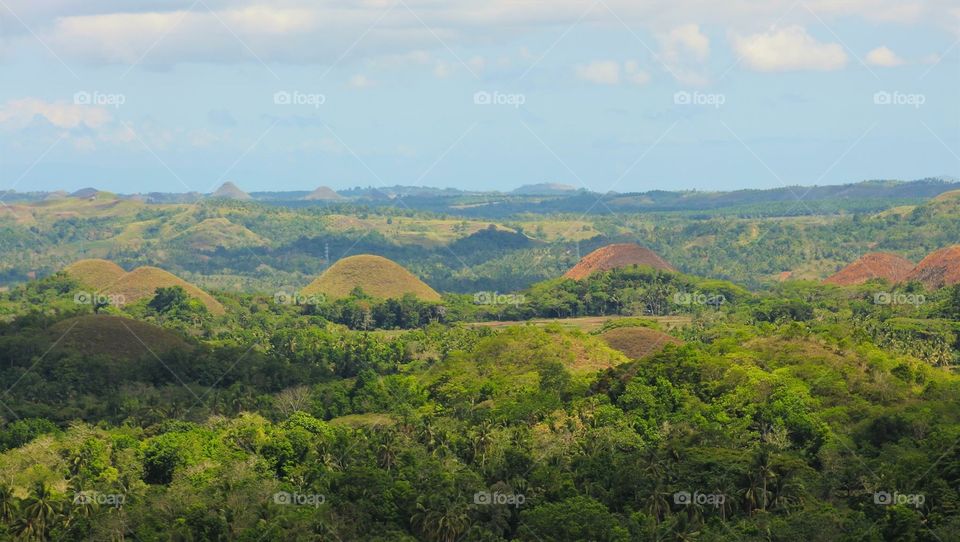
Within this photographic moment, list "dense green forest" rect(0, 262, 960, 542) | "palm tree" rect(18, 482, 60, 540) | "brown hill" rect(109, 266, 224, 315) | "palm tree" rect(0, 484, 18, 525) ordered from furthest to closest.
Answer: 1. "brown hill" rect(109, 266, 224, 315)
2. "palm tree" rect(0, 484, 18, 525)
3. "dense green forest" rect(0, 262, 960, 542)
4. "palm tree" rect(18, 482, 60, 540)

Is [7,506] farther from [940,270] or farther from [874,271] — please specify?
[874,271]

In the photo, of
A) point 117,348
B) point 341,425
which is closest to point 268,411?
point 341,425

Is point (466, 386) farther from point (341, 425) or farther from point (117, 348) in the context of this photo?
point (117, 348)

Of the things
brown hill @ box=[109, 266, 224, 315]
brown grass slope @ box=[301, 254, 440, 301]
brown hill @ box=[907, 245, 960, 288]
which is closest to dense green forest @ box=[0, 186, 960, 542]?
brown hill @ box=[109, 266, 224, 315]

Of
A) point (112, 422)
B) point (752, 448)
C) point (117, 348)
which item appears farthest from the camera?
point (117, 348)

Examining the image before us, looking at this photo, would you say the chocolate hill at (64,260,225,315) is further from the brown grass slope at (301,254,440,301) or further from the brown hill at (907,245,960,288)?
the brown hill at (907,245,960,288)
